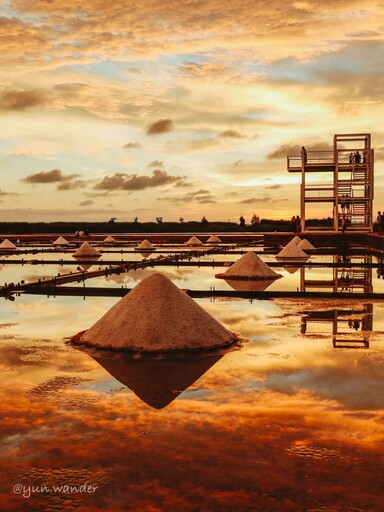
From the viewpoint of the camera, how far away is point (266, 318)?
1249 centimetres

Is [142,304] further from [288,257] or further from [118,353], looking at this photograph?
[288,257]

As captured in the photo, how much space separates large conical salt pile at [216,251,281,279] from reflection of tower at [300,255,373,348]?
1080 mm

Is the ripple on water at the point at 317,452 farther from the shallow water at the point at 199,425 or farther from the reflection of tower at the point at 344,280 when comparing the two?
the reflection of tower at the point at 344,280

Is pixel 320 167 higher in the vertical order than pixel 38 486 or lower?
higher

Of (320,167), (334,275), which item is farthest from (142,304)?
(320,167)

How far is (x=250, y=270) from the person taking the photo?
66.1ft

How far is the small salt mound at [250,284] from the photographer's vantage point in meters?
17.4

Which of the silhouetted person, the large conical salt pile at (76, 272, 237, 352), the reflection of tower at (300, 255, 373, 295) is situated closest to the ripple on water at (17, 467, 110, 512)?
the large conical salt pile at (76, 272, 237, 352)

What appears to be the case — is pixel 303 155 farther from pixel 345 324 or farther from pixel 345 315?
pixel 345 324

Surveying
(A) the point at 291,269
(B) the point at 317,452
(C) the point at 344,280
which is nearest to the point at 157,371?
(B) the point at 317,452

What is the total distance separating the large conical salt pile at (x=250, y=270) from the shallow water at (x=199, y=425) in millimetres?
9022

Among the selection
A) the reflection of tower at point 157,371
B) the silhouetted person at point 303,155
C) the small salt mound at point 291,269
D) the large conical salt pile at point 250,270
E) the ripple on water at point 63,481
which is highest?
the silhouetted person at point 303,155

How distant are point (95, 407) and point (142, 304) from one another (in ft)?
10.1

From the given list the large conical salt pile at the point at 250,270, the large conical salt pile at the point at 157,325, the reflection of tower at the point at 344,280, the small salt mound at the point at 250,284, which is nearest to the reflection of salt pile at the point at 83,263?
the large conical salt pile at the point at 250,270
